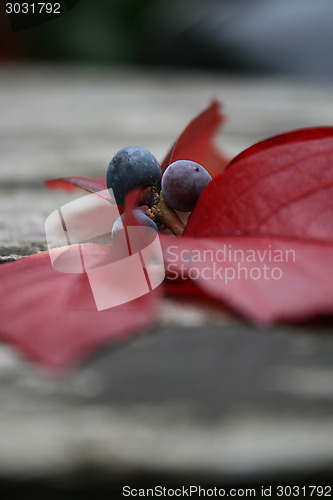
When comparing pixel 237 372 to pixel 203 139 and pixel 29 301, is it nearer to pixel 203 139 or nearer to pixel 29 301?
pixel 29 301

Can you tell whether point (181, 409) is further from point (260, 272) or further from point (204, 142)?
point (204, 142)

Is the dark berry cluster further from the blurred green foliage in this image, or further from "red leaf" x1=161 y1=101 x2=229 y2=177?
the blurred green foliage

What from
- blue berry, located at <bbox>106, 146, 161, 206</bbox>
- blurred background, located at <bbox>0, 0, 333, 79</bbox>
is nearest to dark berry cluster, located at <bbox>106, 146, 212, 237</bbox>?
blue berry, located at <bbox>106, 146, 161, 206</bbox>

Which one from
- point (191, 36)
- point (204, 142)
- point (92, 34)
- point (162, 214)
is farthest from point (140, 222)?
point (191, 36)

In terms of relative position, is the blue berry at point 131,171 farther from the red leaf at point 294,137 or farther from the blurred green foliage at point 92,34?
the blurred green foliage at point 92,34

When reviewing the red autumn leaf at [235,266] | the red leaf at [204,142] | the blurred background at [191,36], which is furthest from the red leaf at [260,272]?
the blurred background at [191,36]
